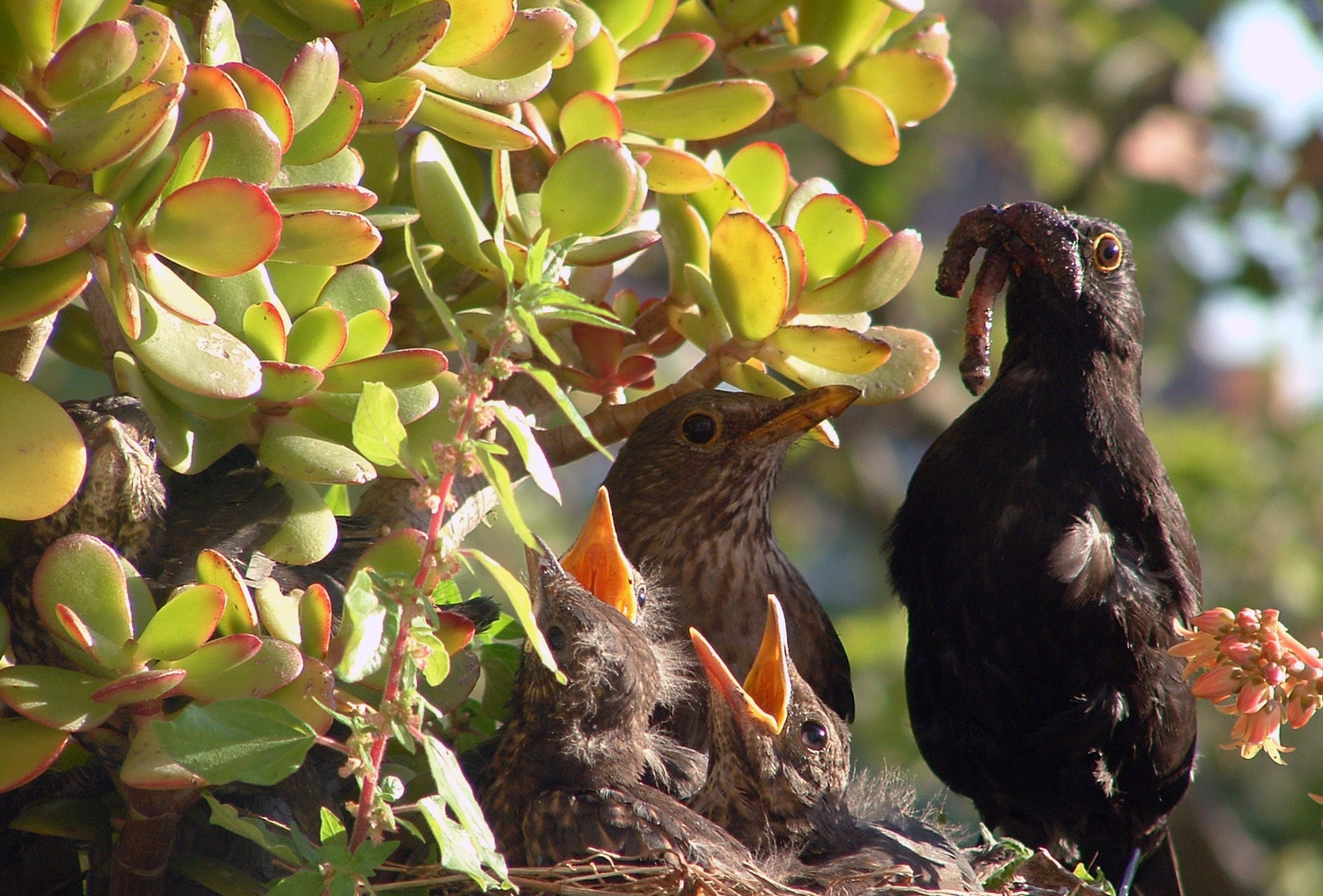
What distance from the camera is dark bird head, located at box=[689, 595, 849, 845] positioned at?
1620mm

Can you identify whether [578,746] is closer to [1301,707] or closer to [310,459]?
[310,459]

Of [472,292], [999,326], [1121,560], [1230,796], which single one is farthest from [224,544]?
[1230,796]

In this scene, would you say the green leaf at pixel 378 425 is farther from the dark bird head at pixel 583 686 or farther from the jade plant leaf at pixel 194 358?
the dark bird head at pixel 583 686

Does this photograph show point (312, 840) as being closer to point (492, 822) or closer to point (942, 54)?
point (492, 822)

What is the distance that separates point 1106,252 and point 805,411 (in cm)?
53

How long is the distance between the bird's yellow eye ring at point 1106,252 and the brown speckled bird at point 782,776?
70 cm

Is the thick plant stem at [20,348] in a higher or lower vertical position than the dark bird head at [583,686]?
higher

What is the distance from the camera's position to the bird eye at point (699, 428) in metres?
1.94

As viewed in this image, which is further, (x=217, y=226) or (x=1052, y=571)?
(x=1052, y=571)

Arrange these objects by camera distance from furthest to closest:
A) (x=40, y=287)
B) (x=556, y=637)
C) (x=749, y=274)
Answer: (x=556, y=637) < (x=749, y=274) < (x=40, y=287)

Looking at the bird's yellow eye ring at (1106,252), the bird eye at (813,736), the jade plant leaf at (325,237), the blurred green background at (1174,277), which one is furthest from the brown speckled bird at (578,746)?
the blurred green background at (1174,277)

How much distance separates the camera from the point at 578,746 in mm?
1576

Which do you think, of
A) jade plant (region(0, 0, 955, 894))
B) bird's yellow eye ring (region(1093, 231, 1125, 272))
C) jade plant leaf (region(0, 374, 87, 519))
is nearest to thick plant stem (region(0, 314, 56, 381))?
jade plant (region(0, 0, 955, 894))

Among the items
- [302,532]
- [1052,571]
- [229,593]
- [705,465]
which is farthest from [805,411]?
[229,593]
